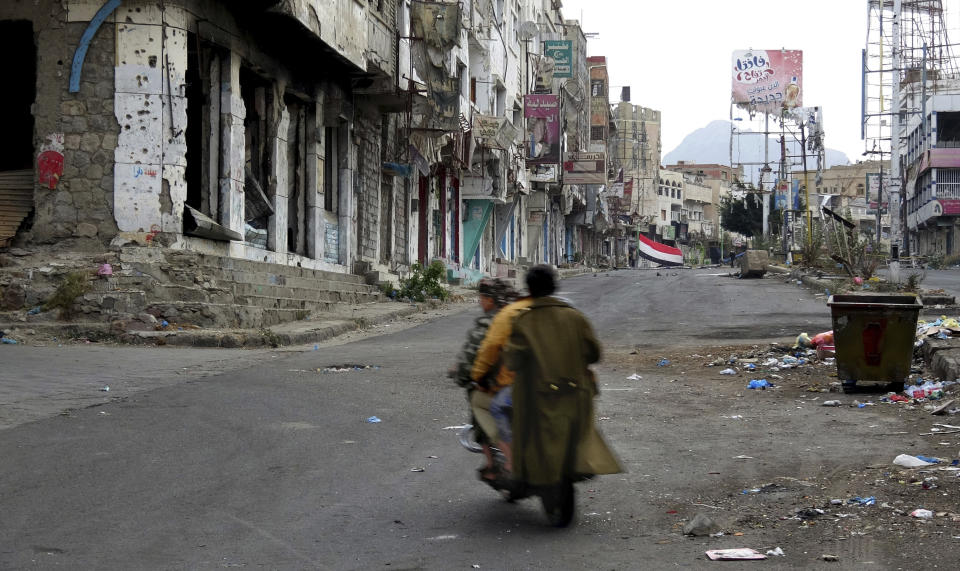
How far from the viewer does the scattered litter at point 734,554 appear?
483 centimetres

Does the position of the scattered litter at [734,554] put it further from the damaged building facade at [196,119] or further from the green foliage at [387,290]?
the green foliage at [387,290]

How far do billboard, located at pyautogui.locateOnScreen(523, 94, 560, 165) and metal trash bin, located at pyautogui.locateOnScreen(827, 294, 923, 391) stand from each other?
3671 cm

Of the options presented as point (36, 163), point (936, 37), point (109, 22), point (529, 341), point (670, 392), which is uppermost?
point (936, 37)

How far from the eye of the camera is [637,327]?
19.4 meters

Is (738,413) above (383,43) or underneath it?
underneath

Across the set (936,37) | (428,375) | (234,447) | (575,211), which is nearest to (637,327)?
(428,375)

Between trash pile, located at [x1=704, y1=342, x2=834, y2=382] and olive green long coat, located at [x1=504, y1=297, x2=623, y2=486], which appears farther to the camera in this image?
trash pile, located at [x1=704, y1=342, x2=834, y2=382]

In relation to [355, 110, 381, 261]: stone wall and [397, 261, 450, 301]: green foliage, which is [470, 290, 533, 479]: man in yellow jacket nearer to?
[397, 261, 450, 301]: green foliage

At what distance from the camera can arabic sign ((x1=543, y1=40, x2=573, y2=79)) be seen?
179 ft

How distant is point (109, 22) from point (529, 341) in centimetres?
1295

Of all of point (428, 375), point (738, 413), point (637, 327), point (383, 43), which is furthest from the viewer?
point (383, 43)

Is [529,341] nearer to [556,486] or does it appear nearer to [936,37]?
[556,486]

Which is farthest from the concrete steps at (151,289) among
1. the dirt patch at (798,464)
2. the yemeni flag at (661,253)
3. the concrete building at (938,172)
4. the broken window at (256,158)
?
the yemeni flag at (661,253)

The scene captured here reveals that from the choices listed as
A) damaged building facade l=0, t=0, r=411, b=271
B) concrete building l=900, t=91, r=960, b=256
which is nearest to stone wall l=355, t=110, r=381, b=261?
damaged building facade l=0, t=0, r=411, b=271
